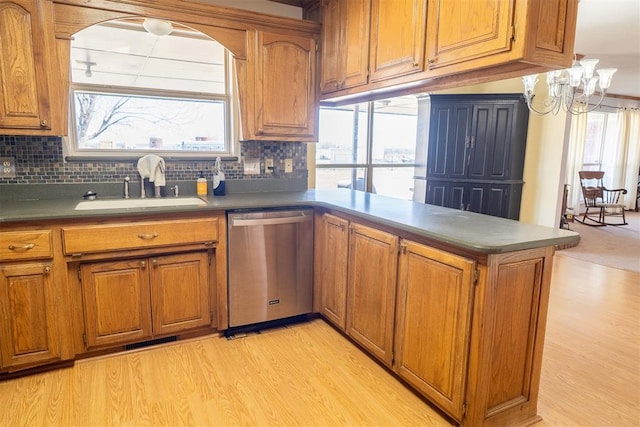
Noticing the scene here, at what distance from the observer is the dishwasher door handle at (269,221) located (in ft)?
8.46

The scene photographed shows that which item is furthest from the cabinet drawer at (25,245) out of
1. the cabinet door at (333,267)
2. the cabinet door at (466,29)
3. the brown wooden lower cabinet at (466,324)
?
the cabinet door at (466,29)

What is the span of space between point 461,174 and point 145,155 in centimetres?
355

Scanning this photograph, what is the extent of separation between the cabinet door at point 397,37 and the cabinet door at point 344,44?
0.09 meters

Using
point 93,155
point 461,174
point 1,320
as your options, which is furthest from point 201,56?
point 461,174

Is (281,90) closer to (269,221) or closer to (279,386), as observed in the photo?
(269,221)

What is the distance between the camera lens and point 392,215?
7.25 feet

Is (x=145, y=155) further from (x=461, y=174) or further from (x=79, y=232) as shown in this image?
Result: (x=461, y=174)

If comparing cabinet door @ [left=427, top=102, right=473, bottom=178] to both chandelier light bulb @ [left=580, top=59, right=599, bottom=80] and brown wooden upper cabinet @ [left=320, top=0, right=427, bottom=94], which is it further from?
brown wooden upper cabinet @ [left=320, top=0, right=427, bottom=94]

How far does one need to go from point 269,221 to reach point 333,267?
20.5 inches

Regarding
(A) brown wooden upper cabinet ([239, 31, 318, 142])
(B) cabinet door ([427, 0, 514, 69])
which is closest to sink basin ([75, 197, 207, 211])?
(A) brown wooden upper cabinet ([239, 31, 318, 142])

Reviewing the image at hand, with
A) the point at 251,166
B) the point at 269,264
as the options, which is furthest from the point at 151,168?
the point at 269,264

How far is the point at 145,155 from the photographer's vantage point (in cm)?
288

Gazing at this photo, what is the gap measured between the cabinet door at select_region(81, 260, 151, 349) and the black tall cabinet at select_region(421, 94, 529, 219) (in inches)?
146

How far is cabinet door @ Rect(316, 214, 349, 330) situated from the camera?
2580mm
